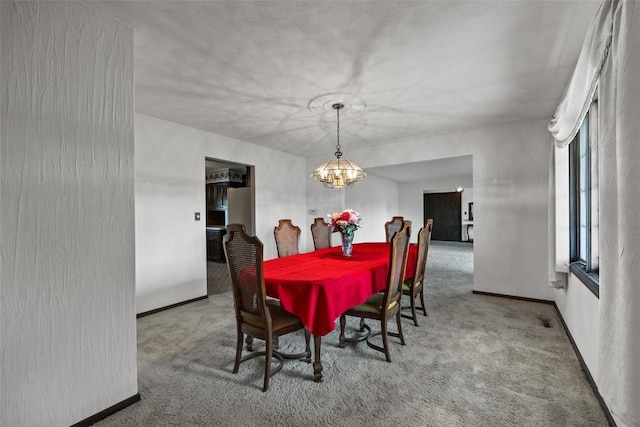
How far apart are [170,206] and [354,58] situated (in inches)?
116

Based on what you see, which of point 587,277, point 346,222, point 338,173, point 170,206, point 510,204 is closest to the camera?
point 587,277

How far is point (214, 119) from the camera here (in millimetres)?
3865

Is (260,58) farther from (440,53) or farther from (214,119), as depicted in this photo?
(214,119)

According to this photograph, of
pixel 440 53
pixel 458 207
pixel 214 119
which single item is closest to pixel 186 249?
pixel 214 119

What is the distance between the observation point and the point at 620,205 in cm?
107

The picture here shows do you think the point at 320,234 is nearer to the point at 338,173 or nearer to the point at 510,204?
the point at 338,173

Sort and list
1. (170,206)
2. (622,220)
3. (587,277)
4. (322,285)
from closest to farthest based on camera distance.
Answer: (622,220) → (322,285) → (587,277) → (170,206)

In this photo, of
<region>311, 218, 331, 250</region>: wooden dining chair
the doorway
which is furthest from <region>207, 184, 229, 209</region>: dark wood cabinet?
<region>311, 218, 331, 250</region>: wooden dining chair

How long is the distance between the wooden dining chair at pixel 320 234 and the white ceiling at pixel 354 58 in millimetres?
1369

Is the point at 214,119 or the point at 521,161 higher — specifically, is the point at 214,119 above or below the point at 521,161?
above

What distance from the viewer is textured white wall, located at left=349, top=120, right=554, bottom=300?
12.9ft

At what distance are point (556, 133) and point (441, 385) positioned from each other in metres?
2.14

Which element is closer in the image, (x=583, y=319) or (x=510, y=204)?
(x=583, y=319)

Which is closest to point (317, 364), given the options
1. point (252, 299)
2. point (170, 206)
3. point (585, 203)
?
point (252, 299)
